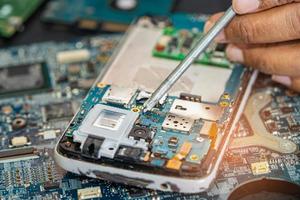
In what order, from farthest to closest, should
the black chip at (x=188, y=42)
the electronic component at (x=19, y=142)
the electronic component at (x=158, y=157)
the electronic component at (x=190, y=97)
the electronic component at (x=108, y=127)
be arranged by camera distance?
the black chip at (x=188, y=42) → the electronic component at (x=19, y=142) → the electronic component at (x=190, y=97) → the electronic component at (x=158, y=157) → the electronic component at (x=108, y=127)

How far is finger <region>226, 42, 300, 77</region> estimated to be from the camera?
475cm

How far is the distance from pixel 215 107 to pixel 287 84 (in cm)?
87

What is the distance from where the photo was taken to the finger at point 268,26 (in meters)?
4.46

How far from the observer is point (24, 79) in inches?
212

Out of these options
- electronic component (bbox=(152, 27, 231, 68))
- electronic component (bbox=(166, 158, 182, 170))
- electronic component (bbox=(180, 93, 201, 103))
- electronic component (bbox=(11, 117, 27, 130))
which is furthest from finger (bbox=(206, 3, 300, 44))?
electronic component (bbox=(11, 117, 27, 130))

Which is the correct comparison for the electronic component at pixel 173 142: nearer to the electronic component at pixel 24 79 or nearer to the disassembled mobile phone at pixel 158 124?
the disassembled mobile phone at pixel 158 124

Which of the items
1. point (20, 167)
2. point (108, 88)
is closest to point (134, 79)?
point (108, 88)

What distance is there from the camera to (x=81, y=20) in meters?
6.16

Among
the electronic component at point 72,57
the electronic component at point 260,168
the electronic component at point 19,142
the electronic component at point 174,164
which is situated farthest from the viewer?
the electronic component at point 72,57

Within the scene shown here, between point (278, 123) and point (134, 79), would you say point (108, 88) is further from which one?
point (278, 123)

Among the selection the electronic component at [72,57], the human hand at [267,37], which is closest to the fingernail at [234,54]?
the human hand at [267,37]

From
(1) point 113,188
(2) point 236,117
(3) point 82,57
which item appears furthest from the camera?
(3) point 82,57

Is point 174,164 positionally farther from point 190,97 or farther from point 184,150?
point 190,97

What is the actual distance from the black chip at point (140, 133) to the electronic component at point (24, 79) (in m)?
1.38
